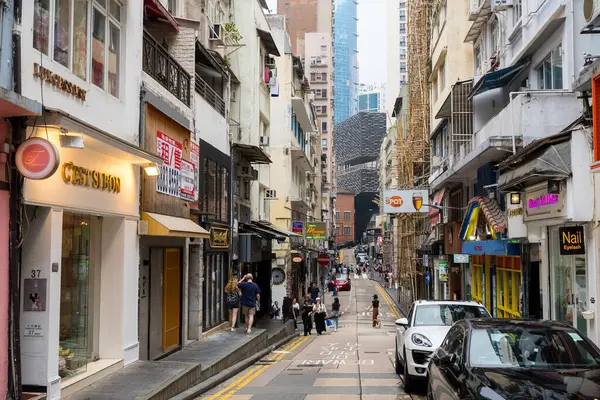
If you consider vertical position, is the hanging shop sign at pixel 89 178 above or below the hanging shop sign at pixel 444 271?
above

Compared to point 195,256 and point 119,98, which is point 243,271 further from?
point 119,98

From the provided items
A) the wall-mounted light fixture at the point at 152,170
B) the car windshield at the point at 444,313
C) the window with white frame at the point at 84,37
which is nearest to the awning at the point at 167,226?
the wall-mounted light fixture at the point at 152,170

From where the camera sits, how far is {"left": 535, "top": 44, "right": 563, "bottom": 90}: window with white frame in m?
16.8

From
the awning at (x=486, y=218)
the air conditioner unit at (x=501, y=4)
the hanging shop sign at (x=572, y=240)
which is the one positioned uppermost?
the air conditioner unit at (x=501, y=4)

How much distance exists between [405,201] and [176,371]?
19534 mm

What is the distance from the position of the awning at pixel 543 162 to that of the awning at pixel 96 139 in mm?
7361

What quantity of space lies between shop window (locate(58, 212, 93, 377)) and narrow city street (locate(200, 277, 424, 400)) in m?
2.30

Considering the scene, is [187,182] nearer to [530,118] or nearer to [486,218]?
[530,118]

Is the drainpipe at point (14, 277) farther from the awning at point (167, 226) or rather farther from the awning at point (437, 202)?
the awning at point (437, 202)

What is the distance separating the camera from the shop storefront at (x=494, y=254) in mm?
19453

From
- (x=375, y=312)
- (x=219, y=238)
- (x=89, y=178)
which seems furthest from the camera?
(x=375, y=312)

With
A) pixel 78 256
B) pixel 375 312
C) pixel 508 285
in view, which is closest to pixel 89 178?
pixel 78 256

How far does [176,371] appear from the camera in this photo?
37.2 feet

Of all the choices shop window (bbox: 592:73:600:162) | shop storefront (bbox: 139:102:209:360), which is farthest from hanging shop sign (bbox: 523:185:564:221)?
shop storefront (bbox: 139:102:209:360)
